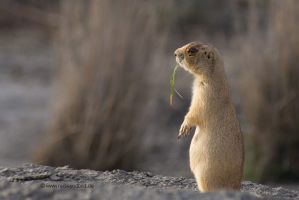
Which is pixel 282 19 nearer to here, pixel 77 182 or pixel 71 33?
pixel 71 33

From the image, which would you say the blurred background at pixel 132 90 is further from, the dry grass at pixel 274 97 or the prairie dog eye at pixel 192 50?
the prairie dog eye at pixel 192 50

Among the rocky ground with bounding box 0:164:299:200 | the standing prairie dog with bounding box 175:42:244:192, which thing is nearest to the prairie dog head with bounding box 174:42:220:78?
the standing prairie dog with bounding box 175:42:244:192

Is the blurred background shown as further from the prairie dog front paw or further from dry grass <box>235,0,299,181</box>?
the prairie dog front paw

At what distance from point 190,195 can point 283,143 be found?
216 inches

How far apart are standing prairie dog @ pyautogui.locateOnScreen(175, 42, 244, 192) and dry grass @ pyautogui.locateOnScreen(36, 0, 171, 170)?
4695 millimetres

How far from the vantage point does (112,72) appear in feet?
33.1

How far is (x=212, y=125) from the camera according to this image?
5.31 meters

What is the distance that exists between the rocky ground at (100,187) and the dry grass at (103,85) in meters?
3.65

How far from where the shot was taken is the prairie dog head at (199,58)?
5383 millimetres

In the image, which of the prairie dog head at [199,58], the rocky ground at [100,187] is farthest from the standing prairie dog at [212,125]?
the rocky ground at [100,187]

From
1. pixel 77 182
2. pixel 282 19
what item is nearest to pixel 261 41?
pixel 282 19

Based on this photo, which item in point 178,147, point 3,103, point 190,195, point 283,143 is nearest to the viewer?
point 190,195

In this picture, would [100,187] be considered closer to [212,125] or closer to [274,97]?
[212,125]

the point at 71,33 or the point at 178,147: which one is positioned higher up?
the point at 71,33
